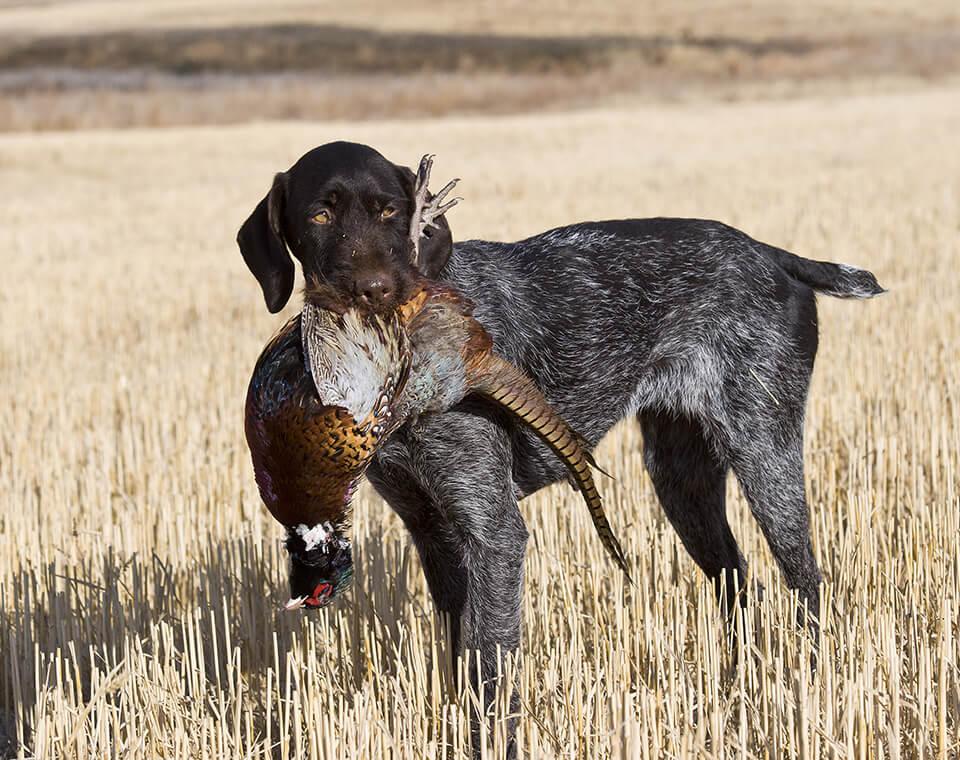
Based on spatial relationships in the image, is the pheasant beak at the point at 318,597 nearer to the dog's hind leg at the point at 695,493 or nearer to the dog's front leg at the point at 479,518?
the dog's front leg at the point at 479,518

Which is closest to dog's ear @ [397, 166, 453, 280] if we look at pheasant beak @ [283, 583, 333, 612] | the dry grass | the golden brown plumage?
the golden brown plumage

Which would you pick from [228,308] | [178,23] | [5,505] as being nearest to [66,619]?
[5,505]

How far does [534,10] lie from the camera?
144 feet

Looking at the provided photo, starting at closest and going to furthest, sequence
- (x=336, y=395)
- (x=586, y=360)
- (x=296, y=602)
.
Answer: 1. (x=336, y=395)
2. (x=296, y=602)
3. (x=586, y=360)

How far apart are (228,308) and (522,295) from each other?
7.17 metres

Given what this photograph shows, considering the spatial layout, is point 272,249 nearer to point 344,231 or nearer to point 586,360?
point 344,231

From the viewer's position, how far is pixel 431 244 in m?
3.57

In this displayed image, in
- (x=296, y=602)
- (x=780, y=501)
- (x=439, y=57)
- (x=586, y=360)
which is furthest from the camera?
(x=439, y=57)

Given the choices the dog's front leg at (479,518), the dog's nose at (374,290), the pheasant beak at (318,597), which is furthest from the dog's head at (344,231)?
the pheasant beak at (318,597)

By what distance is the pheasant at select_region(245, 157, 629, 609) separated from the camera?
9.61 ft

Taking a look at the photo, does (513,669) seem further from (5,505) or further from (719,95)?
(719,95)

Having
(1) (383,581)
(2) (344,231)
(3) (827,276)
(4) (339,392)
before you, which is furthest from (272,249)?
(3) (827,276)

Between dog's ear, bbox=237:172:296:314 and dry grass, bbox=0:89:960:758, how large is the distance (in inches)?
38.5

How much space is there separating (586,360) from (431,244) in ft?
2.53
